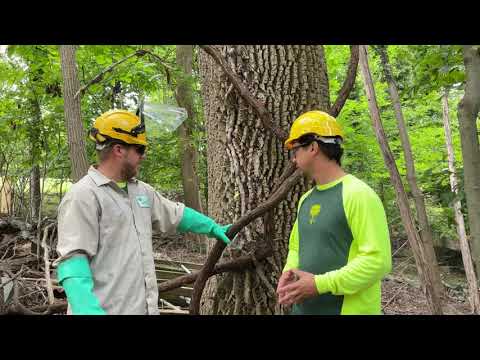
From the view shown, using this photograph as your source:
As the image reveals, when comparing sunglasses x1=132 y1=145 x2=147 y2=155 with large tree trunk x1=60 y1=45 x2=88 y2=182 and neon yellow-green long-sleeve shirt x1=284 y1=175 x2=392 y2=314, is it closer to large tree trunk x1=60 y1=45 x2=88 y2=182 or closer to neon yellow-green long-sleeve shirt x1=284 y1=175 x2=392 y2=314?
neon yellow-green long-sleeve shirt x1=284 y1=175 x2=392 y2=314

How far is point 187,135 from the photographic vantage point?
1100cm

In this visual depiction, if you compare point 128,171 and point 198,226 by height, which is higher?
point 128,171

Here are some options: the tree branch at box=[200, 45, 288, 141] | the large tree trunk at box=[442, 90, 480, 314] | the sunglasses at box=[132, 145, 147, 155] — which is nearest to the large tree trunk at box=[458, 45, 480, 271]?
the large tree trunk at box=[442, 90, 480, 314]

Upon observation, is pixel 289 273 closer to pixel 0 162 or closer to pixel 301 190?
pixel 301 190

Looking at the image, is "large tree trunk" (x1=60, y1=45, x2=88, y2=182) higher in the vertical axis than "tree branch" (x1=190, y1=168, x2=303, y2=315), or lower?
higher

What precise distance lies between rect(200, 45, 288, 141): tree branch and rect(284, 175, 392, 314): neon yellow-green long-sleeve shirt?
100cm

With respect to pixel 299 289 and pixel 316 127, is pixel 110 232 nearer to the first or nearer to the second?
pixel 299 289

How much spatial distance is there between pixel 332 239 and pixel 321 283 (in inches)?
8.6

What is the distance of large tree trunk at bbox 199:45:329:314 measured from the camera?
3164 mm

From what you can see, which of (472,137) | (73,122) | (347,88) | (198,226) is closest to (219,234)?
(198,226)

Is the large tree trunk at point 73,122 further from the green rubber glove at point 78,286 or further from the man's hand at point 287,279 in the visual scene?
the man's hand at point 287,279

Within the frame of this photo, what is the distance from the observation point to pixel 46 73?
29.7ft

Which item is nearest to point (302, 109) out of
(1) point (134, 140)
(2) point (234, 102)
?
(2) point (234, 102)

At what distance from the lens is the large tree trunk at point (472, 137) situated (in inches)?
131
